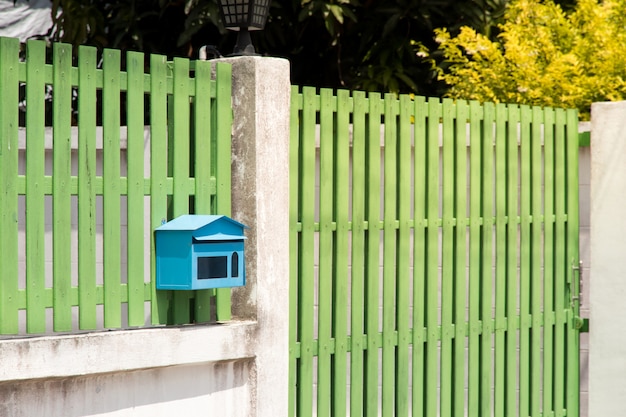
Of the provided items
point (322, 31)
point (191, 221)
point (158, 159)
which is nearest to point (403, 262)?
point (191, 221)

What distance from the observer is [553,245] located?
20.7ft

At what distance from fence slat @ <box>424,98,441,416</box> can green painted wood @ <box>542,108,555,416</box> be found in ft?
3.38

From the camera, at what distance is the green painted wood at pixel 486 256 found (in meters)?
5.79

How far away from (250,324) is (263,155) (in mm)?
751

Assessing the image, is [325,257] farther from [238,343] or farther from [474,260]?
[474,260]

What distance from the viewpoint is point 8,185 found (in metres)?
3.88

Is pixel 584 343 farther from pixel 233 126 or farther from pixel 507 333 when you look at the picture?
pixel 233 126

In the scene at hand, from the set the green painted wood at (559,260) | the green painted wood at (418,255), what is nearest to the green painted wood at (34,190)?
the green painted wood at (418,255)

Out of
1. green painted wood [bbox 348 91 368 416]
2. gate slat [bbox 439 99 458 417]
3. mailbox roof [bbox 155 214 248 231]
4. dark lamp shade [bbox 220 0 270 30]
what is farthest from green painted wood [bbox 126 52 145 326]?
gate slat [bbox 439 99 458 417]

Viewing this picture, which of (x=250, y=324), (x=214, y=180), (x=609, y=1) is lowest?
(x=250, y=324)

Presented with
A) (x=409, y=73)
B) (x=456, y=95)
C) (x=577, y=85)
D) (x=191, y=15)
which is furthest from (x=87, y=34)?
(x=577, y=85)

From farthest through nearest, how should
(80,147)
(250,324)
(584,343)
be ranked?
(584,343) → (250,324) → (80,147)

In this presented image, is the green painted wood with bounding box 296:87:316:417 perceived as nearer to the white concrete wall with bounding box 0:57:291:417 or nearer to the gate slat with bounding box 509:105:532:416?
the white concrete wall with bounding box 0:57:291:417

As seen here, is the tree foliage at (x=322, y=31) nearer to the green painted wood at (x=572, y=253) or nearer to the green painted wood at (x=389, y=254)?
the green painted wood at (x=572, y=253)
